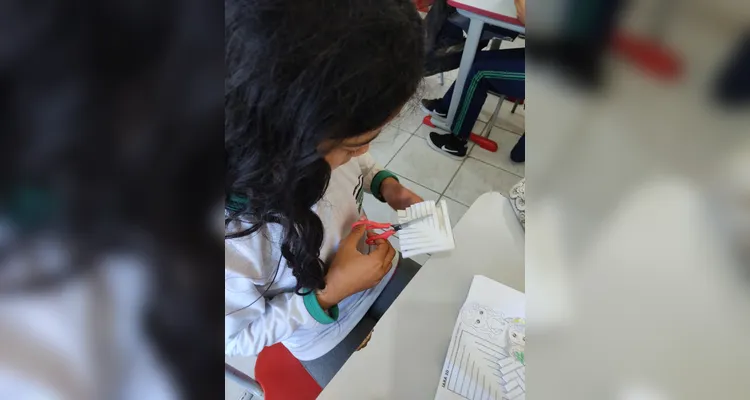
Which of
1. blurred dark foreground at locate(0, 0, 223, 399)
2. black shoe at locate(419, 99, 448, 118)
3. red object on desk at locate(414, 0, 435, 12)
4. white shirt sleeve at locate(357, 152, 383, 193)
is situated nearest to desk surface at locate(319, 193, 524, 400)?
white shirt sleeve at locate(357, 152, 383, 193)

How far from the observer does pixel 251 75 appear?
1.18 ft

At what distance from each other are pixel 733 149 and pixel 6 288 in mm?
199

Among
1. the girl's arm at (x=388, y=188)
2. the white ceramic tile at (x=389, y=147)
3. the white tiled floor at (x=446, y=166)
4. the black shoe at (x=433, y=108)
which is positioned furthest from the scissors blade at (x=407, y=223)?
the black shoe at (x=433, y=108)

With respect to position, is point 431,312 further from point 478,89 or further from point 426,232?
point 478,89

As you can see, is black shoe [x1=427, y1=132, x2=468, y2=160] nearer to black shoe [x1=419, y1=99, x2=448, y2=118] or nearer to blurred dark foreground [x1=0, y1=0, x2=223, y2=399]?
black shoe [x1=419, y1=99, x2=448, y2=118]

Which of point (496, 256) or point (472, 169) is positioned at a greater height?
point (496, 256)

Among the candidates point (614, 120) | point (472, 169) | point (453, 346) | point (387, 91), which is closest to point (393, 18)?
point (387, 91)

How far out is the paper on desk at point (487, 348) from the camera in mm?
649

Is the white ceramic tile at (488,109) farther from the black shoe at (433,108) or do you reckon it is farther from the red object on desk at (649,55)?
the red object on desk at (649,55)

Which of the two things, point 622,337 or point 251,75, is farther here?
point 251,75

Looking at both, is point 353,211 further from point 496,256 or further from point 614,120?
point 614,120

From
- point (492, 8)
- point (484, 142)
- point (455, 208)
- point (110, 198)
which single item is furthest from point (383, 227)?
point (484, 142)

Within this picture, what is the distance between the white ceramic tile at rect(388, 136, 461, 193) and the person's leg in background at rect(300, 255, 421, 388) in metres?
0.95

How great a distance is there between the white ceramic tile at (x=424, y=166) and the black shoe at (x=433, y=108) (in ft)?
0.70
